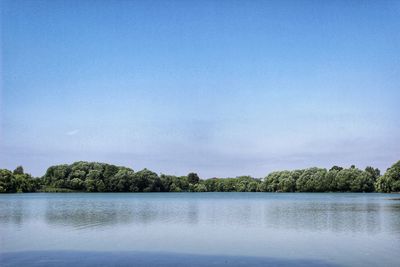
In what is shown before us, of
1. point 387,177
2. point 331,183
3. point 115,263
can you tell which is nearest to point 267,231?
point 115,263

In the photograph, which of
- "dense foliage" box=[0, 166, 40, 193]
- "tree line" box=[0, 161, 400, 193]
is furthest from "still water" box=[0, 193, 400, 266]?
"tree line" box=[0, 161, 400, 193]

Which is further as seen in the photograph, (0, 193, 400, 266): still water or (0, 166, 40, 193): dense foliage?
(0, 166, 40, 193): dense foliage

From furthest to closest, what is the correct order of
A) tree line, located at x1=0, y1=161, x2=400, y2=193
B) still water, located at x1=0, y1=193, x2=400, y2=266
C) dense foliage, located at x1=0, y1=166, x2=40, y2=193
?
tree line, located at x1=0, y1=161, x2=400, y2=193 < dense foliage, located at x1=0, y1=166, x2=40, y2=193 < still water, located at x1=0, y1=193, x2=400, y2=266

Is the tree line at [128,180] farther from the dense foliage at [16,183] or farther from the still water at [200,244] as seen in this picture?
the still water at [200,244]

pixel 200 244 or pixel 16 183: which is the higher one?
pixel 16 183

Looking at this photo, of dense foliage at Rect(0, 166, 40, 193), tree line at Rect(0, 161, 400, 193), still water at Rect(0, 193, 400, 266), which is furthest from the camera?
tree line at Rect(0, 161, 400, 193)

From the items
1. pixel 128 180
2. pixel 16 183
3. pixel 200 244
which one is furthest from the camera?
pixel 128 180

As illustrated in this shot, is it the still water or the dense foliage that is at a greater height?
the dense foliage

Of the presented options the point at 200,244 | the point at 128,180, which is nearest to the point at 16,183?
the point at 128,180

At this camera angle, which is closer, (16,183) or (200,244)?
(200,244)

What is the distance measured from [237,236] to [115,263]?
9.92 m

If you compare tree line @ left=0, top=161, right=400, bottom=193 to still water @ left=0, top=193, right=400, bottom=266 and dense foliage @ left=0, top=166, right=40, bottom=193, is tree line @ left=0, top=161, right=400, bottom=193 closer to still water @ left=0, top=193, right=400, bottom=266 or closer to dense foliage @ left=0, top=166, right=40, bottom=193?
dense foliage @ left=0, top=166, right=40, bottom=193

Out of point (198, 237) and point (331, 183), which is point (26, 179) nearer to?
point (331, 183)

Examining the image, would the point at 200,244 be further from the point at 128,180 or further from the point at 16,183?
the point at 128,180
